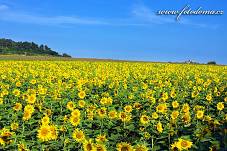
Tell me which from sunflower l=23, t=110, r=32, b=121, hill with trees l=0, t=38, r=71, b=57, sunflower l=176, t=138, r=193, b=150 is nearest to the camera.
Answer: sunflower l=176, t=138, r=193, b=150

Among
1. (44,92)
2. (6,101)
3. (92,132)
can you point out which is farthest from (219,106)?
(6,101)

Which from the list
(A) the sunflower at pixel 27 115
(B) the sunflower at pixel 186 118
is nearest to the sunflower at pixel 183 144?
(B) the sunflower at pixel 186 118

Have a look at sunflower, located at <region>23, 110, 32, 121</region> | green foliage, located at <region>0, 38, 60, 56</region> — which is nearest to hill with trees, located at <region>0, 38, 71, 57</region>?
green foliage, located at <region>0, 38, 60, 56</region>

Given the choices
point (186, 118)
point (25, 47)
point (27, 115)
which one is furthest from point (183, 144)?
point (25, 47)

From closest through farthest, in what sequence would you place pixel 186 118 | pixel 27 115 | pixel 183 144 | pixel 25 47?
pixel 183 144 < pixel 186 118 < pixel 27 115 < pixel 25 47

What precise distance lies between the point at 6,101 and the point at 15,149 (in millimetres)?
5256

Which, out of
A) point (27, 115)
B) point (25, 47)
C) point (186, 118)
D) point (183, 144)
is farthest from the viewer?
point (25, 47)

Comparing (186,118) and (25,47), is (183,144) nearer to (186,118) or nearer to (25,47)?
(186,118)

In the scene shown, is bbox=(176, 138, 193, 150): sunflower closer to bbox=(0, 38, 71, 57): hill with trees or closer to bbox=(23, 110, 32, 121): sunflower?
bbox=(23, 110, 32, 121): sunflower

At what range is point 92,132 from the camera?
27.1ft

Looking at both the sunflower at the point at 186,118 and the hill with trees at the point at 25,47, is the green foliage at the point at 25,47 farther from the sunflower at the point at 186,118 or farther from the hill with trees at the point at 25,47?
the sunflower at the point at 186,118

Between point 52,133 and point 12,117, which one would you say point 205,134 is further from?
point 12,117

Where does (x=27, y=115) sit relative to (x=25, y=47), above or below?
below

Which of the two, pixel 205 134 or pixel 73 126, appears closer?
pixel 205 134
